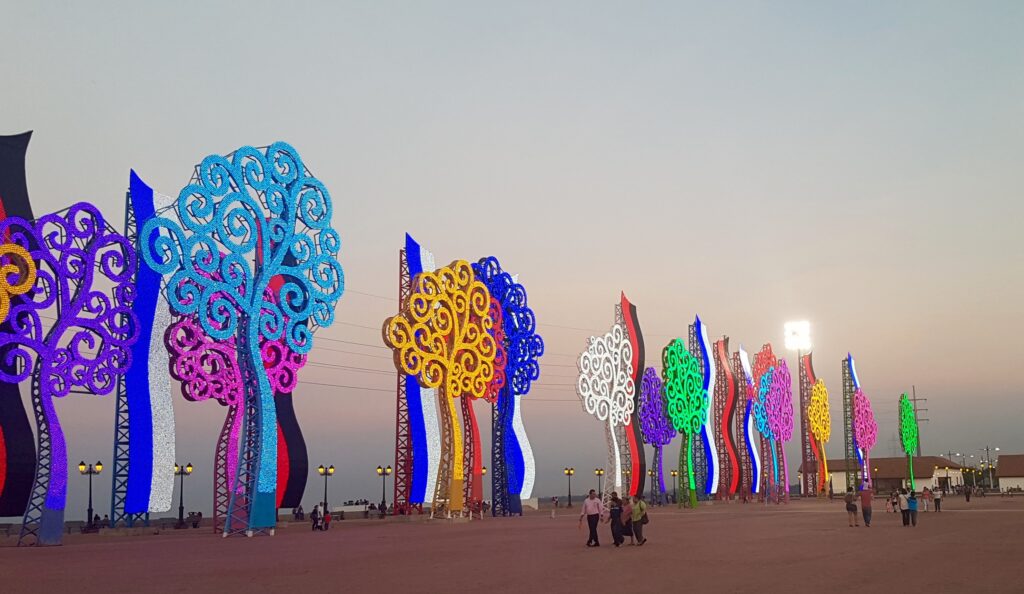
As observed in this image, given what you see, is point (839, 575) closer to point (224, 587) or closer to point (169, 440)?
point (224, 587)

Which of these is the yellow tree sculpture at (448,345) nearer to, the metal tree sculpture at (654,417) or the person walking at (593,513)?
the person walking at (593,513)

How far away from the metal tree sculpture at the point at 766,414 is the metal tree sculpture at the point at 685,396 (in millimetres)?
10577

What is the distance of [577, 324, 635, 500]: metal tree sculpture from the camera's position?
5022cm

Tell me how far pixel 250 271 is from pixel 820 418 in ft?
212

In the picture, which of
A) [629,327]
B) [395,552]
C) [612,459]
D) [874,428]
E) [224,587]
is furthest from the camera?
[874,428]

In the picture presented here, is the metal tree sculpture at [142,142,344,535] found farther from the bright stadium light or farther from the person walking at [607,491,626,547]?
the bright stadium light

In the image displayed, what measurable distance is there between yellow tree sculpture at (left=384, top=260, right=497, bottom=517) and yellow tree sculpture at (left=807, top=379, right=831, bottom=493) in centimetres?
4892

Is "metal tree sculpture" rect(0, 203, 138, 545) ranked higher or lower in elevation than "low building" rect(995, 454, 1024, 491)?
higher

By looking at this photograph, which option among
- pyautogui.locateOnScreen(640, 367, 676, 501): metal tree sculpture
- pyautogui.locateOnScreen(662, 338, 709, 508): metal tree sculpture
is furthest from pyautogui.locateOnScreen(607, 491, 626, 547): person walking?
→ pyautogui.locateOnScreen(640, 367, 676, 501): metal tree sculpture

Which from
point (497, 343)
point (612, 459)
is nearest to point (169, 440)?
point (497, 343)

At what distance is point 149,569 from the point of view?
17.6 meters

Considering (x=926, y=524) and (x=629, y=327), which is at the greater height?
(x=629, y=327)

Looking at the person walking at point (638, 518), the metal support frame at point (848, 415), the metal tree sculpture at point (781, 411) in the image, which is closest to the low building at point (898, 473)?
the metal support frame at point (848, 415)

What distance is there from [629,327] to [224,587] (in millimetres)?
43161
